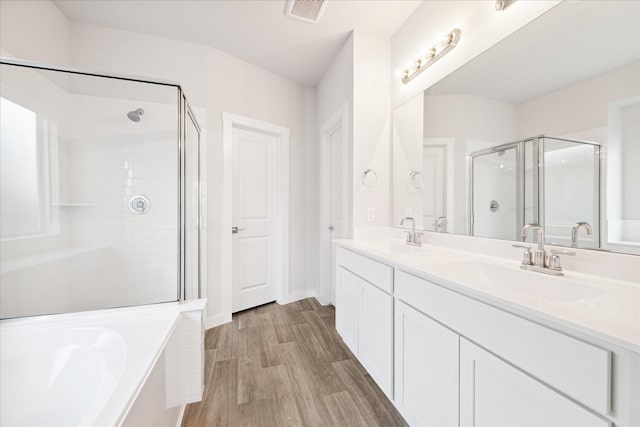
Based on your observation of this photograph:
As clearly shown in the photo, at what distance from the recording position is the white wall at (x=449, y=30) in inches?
50.6

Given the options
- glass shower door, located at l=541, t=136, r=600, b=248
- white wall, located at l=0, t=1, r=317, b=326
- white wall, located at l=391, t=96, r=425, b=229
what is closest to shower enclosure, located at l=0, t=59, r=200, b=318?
white wall, located at l=0, t=1, r=317, b=326

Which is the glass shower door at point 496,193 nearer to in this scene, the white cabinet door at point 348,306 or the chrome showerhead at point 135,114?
the white cabinet door at point 348,306

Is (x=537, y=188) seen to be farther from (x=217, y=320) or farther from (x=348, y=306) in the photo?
(x=217, y=320)

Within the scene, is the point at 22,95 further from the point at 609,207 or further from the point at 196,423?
the point at 609,207

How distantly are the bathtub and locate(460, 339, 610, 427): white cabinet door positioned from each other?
1135 millimetres

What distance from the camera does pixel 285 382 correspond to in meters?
1.62

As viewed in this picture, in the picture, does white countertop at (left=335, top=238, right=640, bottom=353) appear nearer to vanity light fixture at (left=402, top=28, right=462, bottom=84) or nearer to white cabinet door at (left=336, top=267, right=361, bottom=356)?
white cabinet door at (left=336, top=267, right=361, bottom=356)

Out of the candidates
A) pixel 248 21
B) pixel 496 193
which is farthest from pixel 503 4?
pixel 248 21

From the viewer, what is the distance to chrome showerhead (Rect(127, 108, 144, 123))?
1943mm

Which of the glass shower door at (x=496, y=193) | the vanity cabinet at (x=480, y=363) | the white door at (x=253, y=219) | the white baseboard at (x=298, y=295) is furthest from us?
the white baseboard at (x=298, y=295)

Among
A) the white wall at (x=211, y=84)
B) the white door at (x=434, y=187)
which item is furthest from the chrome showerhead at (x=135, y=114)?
the white door at (x=434, y=187)

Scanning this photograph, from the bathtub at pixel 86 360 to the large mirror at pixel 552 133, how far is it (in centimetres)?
176

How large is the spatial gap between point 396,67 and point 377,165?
89 centimetres

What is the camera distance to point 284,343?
2098 millimetres
